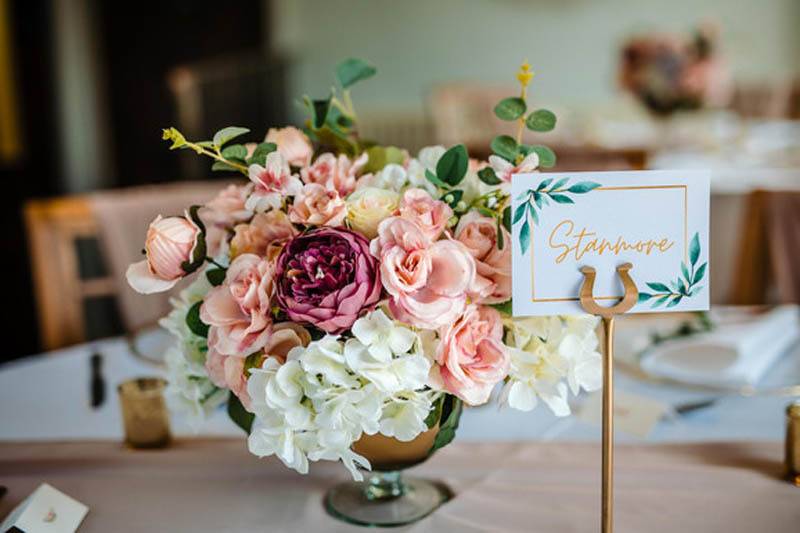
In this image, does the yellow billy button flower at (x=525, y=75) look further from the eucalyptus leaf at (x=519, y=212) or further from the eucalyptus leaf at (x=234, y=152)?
the eucalyptus leaf at (x=234, y=152)

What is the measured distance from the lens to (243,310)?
2.05ft

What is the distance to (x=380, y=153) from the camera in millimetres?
768

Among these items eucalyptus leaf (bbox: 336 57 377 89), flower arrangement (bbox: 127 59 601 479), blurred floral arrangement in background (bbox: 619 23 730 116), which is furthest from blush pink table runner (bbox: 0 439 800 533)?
blurred floral arrangement in background (bbox: 619 23 730 116)

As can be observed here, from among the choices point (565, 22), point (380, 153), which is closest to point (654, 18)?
point (565, 22)

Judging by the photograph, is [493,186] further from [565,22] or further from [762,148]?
[565,22]

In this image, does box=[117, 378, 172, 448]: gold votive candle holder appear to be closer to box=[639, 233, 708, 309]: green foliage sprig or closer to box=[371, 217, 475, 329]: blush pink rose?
box=[371, 217, 475, 329]: blush pink rose

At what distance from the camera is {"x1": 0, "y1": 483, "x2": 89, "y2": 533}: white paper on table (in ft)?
2.25

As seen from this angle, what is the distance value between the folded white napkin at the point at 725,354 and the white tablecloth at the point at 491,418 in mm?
22

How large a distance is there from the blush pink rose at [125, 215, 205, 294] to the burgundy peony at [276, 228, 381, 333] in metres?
0.09

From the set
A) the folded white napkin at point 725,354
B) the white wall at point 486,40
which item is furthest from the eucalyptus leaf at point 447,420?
the white wall at point 486,40

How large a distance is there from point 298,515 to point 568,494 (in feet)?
0.91

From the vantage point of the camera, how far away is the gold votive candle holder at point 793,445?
2.60ft

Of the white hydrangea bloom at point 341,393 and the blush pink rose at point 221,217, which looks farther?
the blush pink rose at point 221,217

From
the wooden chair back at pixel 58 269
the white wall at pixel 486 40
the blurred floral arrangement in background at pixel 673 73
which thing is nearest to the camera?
the wooden chair back at pixel 58 269
